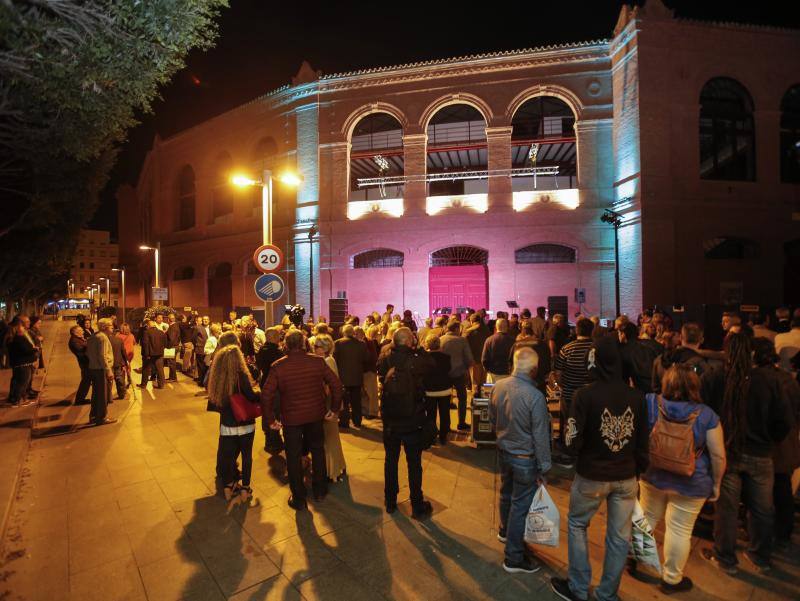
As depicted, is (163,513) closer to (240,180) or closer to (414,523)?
(414,523)

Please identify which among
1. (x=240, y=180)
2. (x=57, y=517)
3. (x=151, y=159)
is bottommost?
(x=57, y=517)

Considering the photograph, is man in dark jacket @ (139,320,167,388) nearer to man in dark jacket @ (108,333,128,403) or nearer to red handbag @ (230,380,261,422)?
man in dark jacket @ (108,333,128,403)

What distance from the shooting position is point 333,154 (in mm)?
18719

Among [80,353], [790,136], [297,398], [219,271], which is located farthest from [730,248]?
[219,271]

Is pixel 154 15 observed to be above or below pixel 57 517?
above

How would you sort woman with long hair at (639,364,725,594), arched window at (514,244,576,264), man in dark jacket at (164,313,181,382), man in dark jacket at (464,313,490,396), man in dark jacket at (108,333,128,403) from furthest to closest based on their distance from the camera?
arched window at (514,244,576,264) → man in dark jacket at (164,313,181,382) → man in dark jacket at (108,333,128,403) → man in dark jacket at (464,313,490,396) → woman with long hair at (639,364,725,594)

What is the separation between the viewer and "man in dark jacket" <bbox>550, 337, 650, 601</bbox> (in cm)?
317

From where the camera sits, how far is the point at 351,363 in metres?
7.57

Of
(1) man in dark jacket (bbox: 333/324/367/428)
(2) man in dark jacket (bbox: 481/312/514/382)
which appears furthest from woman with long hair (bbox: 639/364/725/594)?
(1) man in dark jacket (bbox: 333/324/367/428)

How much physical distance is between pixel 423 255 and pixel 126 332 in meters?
10.7

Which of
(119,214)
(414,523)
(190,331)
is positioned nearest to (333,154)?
(190,331)

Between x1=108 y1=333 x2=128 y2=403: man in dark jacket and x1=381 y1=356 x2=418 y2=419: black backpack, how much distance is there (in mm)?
7373

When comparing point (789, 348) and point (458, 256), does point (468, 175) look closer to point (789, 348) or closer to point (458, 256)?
point (458, 256)

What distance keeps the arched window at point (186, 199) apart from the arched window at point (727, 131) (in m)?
25.1
